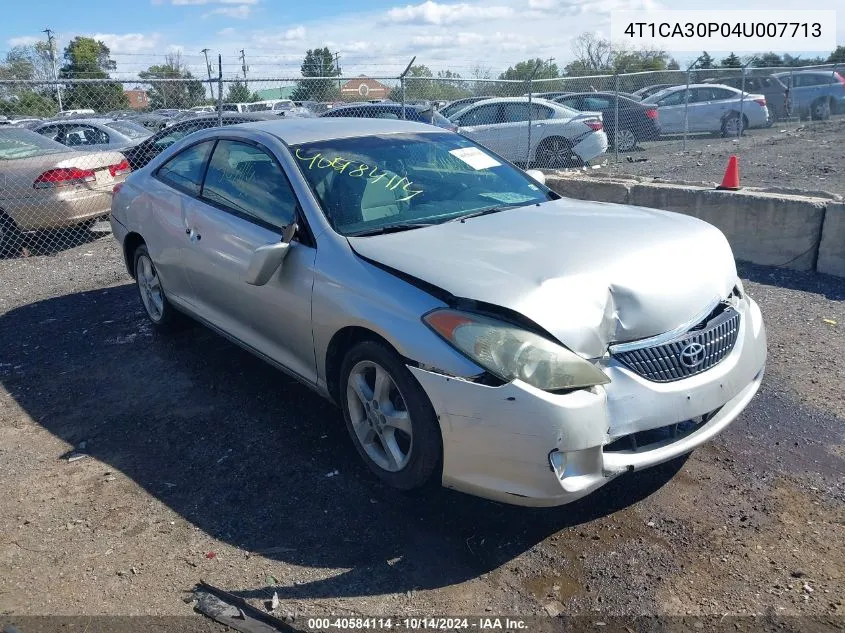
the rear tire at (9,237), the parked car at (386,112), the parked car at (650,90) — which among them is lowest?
the rear tire at (9,237)

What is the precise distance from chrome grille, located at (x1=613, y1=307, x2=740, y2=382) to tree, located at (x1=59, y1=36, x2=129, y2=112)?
8.60 meters

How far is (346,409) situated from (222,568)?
92cm

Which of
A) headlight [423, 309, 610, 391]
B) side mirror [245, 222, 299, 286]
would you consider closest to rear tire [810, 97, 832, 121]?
side mirror [245, 222, 299, 286]

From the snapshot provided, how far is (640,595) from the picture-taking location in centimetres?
275

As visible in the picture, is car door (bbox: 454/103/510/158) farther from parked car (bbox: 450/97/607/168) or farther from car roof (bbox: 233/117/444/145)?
car roof (bbox: 233/117/444/145)

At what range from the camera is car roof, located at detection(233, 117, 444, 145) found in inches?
173

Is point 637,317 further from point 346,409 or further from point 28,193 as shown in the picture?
point 28,193

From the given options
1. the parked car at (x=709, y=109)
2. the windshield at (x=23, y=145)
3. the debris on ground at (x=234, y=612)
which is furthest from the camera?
the parked car at (x=709, y=109)

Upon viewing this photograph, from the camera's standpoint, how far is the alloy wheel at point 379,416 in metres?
3.28

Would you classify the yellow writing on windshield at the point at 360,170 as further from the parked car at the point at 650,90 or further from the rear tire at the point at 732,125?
the parked car at the point at 650,90

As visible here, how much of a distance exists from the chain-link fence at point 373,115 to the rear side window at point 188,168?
4.11 meters

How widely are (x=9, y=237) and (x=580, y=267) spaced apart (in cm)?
805

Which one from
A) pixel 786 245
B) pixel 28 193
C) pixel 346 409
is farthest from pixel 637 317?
pixel 28 193

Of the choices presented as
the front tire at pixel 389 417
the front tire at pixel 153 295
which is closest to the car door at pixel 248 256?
the front tire at pixel 389 417
